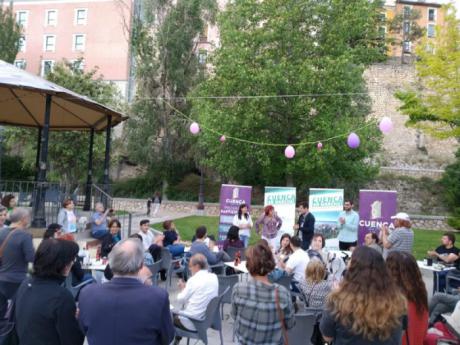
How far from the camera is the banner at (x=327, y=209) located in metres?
12.3

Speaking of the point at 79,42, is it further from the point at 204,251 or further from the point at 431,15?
the point at 431,15

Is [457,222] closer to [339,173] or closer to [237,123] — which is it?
[339,173]

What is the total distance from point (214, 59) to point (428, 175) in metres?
17.8

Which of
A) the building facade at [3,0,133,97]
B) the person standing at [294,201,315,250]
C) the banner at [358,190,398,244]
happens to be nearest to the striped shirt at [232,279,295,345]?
the person standing at [294,201,315,250]

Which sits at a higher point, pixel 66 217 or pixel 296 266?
pixel 66 217

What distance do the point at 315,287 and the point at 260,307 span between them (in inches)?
75.3

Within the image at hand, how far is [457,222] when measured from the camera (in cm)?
1936

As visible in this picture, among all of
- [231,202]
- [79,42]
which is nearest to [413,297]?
[231,202]

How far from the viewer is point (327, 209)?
40.7 ft

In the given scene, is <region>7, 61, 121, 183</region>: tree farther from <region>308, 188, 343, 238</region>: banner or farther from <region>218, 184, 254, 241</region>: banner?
<region>308, 188, 343, 238</region>: banner

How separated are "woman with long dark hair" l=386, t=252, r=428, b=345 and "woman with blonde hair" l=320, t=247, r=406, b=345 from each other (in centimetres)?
60

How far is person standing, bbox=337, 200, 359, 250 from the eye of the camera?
9859 millimetres

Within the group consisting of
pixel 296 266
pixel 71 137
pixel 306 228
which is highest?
pixel 71 137

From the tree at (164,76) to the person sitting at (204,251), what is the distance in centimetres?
1941
